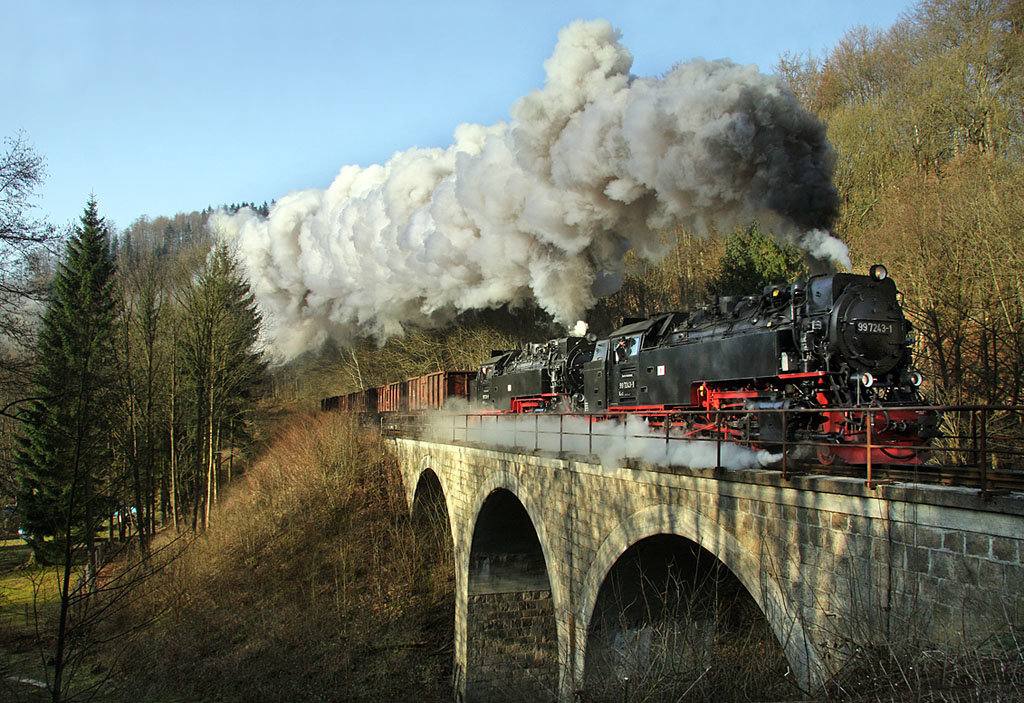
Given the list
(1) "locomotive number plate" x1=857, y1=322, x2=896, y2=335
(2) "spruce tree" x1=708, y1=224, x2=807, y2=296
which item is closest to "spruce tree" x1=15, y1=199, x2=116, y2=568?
(1) "locomotive number plate" x1=857, y1=322, x2=896, y2=335

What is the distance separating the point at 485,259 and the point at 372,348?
20828 millimetres

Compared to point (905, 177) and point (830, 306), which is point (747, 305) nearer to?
point (830, 306)

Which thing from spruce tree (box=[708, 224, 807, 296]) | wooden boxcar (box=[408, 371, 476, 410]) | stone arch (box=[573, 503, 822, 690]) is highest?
→ spruce tree (box=[708, 224, 807, 296])

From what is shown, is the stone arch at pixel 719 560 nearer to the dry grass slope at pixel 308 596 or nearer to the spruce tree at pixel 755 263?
the dry grass slope at pixel 308 596

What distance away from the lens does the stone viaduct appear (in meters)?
4.79

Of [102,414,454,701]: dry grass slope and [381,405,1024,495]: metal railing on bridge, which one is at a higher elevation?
[381,405,1024,495]: metal railing on bridge

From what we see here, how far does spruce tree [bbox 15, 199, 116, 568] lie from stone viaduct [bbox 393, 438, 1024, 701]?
6.55 m

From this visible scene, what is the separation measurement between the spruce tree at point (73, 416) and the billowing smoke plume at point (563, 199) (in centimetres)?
926

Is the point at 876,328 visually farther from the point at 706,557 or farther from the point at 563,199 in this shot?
the point at 563,199

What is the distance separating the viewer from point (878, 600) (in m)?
5.42

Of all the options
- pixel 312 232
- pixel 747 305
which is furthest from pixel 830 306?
pixel 312 232

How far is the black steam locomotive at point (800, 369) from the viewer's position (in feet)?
A: 27.3

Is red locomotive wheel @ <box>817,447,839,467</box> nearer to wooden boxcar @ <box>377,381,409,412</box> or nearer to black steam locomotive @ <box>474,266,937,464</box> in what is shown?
black steam locomotive @ <box>474,266,937,464</box>

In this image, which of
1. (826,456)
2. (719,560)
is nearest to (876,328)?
(826,456)
